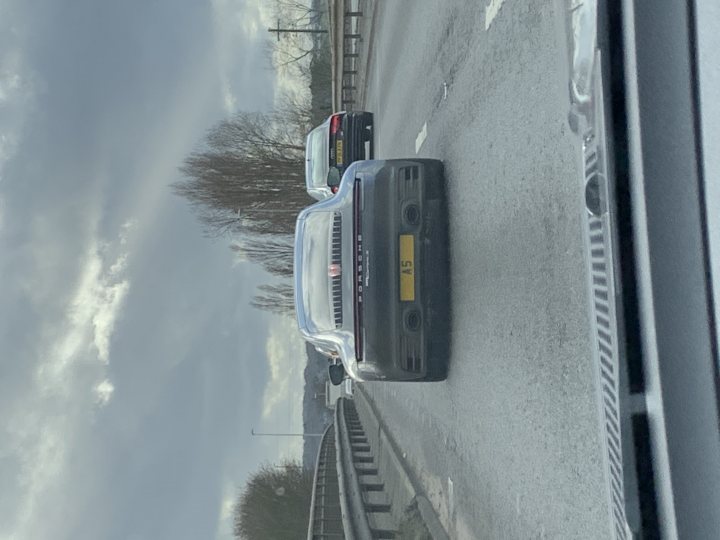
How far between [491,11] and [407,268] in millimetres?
2539

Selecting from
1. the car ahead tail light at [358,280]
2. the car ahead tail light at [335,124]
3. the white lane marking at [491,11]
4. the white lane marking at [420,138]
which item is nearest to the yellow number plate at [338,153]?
the car ahead tail light at [335,124]

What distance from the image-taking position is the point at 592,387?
162 inches

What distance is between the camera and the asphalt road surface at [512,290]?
4328 mm

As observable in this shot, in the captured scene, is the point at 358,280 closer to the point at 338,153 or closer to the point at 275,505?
the point at 338,153

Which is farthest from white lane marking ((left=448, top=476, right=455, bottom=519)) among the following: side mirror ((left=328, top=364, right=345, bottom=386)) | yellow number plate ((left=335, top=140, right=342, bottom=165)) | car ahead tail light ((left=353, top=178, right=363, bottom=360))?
yellow number plate ((left=335, top=140, right=342, bottom=165))

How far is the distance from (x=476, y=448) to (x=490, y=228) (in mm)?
2161

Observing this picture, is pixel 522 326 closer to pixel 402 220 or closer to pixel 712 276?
pixel 402 220

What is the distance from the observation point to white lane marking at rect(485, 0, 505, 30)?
5.73 metres

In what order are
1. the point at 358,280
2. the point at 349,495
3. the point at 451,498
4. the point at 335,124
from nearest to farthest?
1. the point at 358,280
2. the point at 451,498
3. the point at 349,495
4. the point at 335,124

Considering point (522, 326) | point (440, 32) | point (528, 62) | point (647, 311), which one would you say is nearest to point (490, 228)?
point (522, 326)

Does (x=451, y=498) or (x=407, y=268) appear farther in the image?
(x=451, y=498)

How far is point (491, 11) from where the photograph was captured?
19.3 feet

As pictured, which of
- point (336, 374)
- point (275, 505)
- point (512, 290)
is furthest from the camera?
point (275, 505)

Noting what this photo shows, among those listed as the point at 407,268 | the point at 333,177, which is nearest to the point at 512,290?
the point at 407,268
